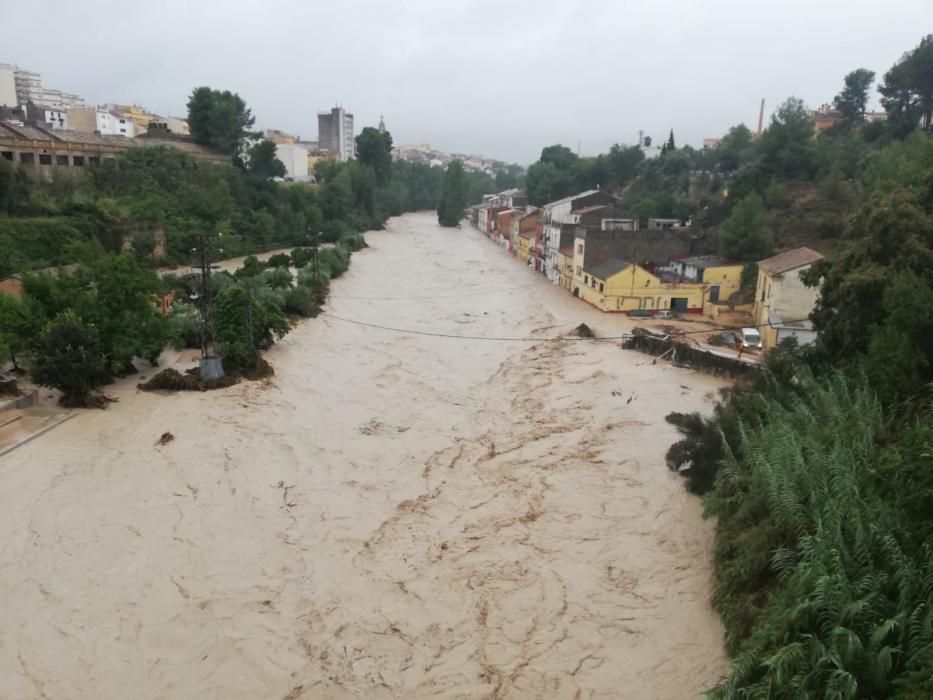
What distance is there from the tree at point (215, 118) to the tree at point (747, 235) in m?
41.4

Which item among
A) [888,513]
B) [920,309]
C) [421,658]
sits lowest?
[421,658]

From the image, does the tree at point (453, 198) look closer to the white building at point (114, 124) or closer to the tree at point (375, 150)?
the tree at point (375, 150)

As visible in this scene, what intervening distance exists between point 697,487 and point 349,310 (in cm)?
2212

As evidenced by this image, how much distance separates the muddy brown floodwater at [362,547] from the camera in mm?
8844

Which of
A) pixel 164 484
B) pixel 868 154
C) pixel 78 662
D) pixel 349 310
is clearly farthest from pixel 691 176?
pixel 78 662

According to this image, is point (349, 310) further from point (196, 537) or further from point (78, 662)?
point (78, 662)

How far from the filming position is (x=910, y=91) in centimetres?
4144

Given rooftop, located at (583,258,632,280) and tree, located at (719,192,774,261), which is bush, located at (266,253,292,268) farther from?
tree, located at (719,192,774,261)

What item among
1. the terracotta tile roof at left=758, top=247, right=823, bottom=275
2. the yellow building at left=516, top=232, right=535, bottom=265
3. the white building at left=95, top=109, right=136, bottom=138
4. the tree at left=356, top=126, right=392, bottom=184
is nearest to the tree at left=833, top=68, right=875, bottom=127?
the yellow building at left=516, top=232, right=535, bottom=265

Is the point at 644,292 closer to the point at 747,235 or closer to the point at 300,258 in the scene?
the point at 747,235

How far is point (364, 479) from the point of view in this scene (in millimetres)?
14359

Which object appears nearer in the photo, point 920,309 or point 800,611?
point 800,611

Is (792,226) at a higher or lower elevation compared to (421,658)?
higher

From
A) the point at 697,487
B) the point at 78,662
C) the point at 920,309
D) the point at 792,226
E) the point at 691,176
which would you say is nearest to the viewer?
the point at 78,662
